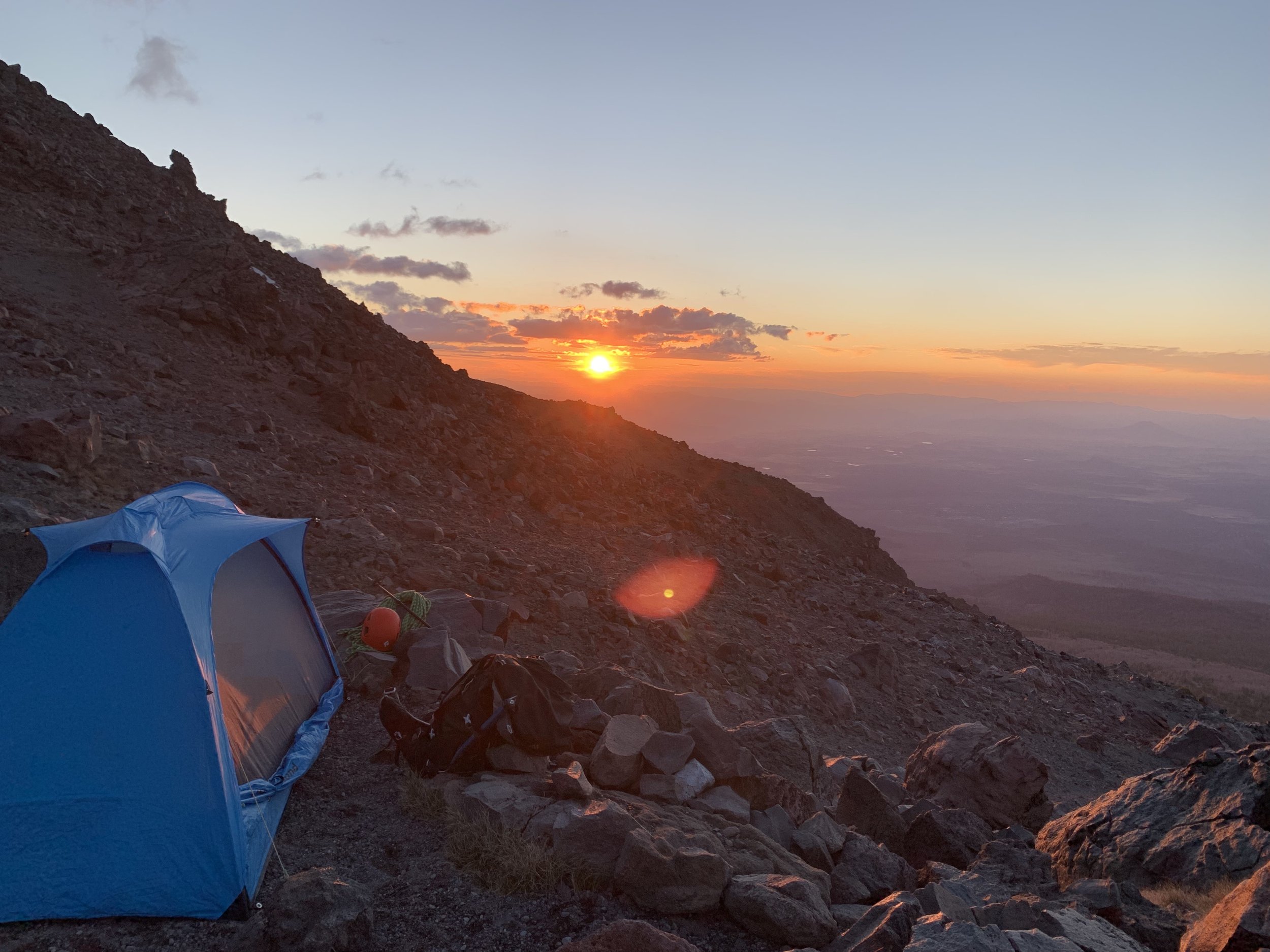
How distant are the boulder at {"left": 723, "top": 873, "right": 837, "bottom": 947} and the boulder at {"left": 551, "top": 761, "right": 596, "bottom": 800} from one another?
140 cm

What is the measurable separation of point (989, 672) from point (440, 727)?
14.8m

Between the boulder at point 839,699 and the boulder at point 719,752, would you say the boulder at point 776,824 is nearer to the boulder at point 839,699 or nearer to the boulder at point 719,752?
the boulder at point 719,752

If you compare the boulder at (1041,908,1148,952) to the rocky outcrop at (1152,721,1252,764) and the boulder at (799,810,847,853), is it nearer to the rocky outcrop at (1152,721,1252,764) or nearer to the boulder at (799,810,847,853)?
the boulder at (799,810,847,853)

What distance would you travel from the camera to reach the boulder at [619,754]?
22.4 ft

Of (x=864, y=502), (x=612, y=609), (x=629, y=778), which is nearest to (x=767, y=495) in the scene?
(x=612, y=609)

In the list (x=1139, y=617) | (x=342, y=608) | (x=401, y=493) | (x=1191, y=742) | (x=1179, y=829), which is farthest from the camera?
(x=1139, y=617)

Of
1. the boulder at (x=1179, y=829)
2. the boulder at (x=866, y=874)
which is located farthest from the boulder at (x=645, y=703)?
the boulder at (x=1179, y=829)

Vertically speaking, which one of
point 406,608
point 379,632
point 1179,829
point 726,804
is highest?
point 406,608

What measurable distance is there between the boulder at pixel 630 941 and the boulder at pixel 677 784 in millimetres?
2522

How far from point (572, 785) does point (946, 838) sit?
4340 millimetres

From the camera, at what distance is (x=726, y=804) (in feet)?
22.7

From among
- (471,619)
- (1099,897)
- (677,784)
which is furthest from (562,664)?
(1099,897)

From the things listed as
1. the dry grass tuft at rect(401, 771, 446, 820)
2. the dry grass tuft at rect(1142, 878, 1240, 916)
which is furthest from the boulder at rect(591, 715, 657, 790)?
the dry grass tuft at rect(1142, 878, 1240, 916)

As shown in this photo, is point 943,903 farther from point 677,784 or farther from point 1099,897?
point 677,784
